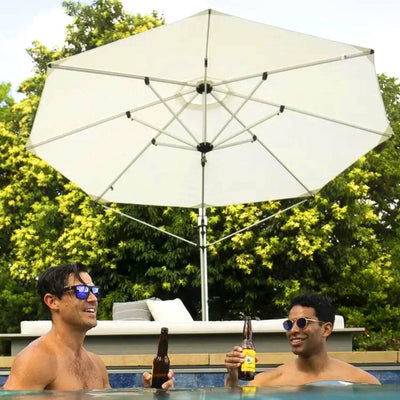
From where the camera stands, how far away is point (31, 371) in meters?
2.83

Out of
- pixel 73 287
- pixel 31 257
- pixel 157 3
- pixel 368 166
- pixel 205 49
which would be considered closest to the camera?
pixel 73 287

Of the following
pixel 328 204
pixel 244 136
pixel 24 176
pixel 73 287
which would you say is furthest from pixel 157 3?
pixel 73 287

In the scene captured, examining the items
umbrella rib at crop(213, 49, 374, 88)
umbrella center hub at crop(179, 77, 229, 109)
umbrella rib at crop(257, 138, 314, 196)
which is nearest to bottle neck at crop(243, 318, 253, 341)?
umbrella rib at crop(213, 49, 374, 88)

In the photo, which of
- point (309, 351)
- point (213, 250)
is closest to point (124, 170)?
point (309, 351)

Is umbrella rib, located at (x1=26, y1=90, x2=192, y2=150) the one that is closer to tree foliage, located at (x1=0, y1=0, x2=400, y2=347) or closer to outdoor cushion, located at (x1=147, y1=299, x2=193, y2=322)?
outdoor cushion, located at (x1=147, y1=299, x2=193, y2=322)

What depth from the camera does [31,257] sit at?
62.1 feet

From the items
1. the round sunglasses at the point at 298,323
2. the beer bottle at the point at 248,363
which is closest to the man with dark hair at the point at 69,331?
the beer bottle at the point at 248,363

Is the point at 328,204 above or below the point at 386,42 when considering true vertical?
below

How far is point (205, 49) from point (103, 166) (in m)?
2.09

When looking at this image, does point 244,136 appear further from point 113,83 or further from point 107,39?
point 107,39

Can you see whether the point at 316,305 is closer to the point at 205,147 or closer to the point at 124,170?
the point at 205,147

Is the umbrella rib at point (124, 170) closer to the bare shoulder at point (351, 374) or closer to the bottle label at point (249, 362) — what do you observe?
the bare shoulder at point (351, 374)

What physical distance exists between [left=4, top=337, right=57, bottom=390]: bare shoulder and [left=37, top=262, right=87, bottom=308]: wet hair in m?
0.28

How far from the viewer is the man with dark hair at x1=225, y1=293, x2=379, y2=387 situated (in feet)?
12.6
